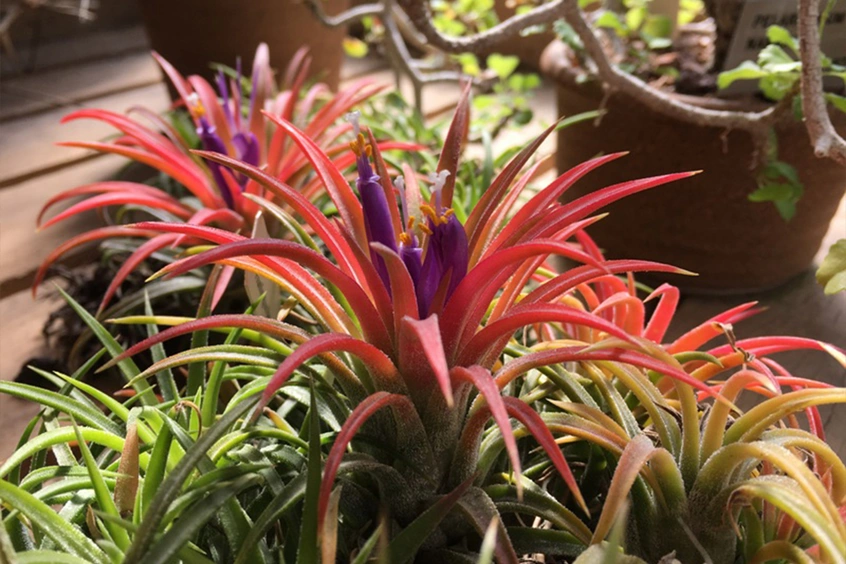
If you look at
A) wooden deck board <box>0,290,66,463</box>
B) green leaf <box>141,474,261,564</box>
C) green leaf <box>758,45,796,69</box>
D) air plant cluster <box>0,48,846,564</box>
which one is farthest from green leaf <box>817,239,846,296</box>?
wooden deck board <box>0,290,66,463</box>

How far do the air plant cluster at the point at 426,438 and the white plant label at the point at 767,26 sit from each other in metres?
0.60

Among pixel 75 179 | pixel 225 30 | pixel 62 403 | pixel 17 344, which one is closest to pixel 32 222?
pixel 75 179

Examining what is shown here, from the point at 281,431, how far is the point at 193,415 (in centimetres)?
11

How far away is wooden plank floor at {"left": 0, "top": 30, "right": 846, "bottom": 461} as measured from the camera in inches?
40.7

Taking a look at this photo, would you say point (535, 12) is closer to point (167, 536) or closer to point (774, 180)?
point (774, 180)

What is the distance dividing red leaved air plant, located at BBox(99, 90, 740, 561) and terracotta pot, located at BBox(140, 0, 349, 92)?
1109mm

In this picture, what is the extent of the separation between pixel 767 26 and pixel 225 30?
1.18 metres

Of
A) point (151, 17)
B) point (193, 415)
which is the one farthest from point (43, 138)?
point (193, 415)

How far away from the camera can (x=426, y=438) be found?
56cm

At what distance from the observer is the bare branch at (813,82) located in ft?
2.34

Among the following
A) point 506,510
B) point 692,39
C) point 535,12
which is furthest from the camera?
point 692,39

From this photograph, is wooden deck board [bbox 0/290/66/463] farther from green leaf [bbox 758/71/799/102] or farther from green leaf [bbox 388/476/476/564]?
green leaf [bbox 758/71/799/102]

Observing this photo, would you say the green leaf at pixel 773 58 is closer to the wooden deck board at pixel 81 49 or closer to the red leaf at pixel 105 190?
the red leaf at pixel 105 190

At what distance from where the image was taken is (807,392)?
1.81ft
